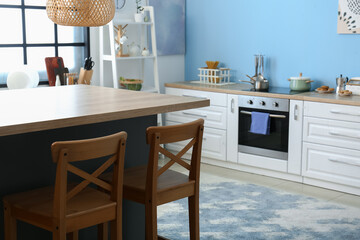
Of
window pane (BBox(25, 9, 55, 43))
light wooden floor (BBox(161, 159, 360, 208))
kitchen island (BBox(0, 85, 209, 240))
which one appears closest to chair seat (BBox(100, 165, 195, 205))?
kitchen island (BBox(0, 85, 209, 240))

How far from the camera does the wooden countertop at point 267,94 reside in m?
4.57

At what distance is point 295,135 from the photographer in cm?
491

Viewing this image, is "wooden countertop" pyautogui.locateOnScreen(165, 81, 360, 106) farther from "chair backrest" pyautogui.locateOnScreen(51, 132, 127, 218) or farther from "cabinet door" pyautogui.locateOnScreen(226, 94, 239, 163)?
"chair backrest" pyautogui.locateOnScreen(51, 132, 127, 218)

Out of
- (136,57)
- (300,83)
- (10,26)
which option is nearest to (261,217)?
(300,83)

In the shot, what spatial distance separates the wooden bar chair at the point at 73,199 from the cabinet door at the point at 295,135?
9.00 feet

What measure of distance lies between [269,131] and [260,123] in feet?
0.38

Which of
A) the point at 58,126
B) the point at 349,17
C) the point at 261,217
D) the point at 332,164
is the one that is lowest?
the point at 261,217

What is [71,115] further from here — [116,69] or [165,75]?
[165,75]

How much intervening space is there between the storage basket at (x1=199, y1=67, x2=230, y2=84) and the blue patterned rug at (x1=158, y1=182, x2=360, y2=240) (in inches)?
61.2

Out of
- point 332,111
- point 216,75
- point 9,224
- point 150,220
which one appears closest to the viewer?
point 9,224

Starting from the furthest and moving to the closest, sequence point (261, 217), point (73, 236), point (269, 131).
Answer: point (269, 131)
point (261, 217)
point (73, 236)

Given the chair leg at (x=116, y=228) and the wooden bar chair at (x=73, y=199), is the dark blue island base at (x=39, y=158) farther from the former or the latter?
the chair leg at (x=116, y=228)

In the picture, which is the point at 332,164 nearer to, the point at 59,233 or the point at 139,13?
the point at 139,13

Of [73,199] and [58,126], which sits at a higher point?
Answer: [58,126]
